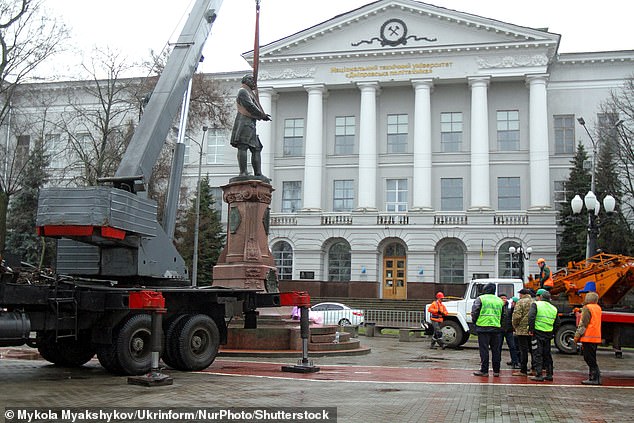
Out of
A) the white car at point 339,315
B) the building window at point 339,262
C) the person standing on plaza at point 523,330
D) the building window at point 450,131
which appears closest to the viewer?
the person standing on plaza at point 523,330

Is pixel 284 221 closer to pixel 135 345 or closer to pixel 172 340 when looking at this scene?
pixel 172 340

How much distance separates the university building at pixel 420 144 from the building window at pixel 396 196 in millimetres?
75

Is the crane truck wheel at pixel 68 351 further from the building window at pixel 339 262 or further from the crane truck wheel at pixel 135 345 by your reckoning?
the building window at pixel 339 262

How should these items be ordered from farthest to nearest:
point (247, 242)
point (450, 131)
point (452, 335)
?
1. point (450, 131)
2. point (452, 335)
3. point (247, 242)

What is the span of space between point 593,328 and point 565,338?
9.64m

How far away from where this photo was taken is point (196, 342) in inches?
529

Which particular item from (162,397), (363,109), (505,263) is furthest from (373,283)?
(162,397)

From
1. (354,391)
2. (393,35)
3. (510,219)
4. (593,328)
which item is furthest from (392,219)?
(354,391)

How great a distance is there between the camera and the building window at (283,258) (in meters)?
53.5

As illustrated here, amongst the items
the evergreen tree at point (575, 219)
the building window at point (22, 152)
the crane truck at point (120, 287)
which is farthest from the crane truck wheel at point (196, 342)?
the evergreen tree at point (575, 219)

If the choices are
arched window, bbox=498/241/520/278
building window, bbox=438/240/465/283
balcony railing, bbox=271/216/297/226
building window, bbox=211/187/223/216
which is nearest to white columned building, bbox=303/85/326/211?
balcony railing, bbox=271/216/297/226

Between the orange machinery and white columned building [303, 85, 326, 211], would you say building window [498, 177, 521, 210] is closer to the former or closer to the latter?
white columned building [303, 85, 326, 211]

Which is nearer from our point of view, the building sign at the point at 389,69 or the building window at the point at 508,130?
the building window at the point at 508,130

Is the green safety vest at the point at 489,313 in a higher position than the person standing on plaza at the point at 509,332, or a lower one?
higher
